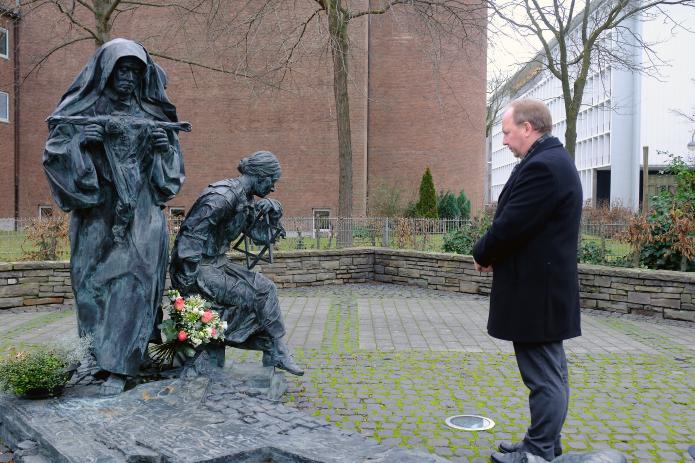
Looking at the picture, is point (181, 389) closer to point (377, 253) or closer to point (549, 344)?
point (549, 344)

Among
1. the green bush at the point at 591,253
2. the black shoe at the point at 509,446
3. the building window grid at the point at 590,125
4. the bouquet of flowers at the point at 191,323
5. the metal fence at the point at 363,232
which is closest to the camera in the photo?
the black shoe at the point at 509,446

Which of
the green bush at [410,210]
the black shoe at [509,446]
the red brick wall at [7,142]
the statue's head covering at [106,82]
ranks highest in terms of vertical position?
the red brick wall at [7,142]

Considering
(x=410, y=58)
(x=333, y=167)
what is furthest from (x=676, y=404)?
(x=410, y=58)

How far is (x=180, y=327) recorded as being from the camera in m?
→ 5.19

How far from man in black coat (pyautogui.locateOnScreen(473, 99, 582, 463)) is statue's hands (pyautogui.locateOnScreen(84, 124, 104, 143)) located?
281 centimetres

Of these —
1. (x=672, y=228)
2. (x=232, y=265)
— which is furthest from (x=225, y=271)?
(x=672, y=228)

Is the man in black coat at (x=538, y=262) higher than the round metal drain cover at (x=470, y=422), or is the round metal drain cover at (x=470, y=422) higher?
the man in black coat at (x=538, y=262)

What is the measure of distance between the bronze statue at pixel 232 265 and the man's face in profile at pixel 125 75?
0.97 metres

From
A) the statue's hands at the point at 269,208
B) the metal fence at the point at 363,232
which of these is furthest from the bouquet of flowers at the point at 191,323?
the metal fence at the point at 363,232

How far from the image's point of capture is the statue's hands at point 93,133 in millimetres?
4781

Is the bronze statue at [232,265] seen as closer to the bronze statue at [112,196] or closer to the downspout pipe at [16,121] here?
the bronze statue at [112,196]

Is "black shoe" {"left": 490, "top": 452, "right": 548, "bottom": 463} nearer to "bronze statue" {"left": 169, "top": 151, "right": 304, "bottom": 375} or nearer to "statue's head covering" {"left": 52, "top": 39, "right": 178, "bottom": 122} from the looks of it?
"bronze statue" {"left": 169, "top": 151, "right": 304, "bottom": 375}

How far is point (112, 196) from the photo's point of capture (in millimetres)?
4996

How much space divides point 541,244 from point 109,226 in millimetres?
3096
